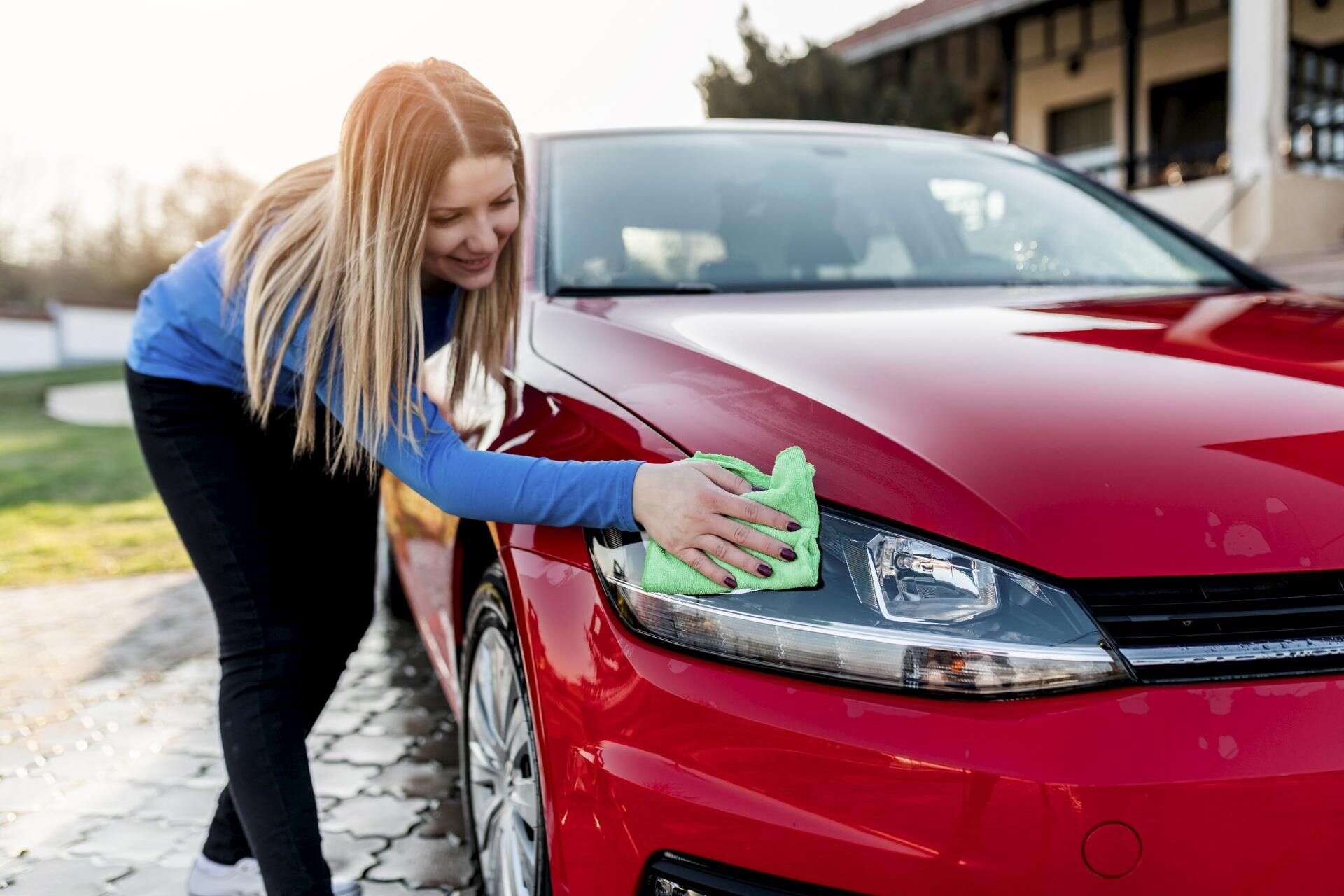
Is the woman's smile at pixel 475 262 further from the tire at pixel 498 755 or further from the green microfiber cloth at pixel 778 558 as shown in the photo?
the green microfiber cloth at pixel 778 558

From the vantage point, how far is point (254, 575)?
78.7 inches

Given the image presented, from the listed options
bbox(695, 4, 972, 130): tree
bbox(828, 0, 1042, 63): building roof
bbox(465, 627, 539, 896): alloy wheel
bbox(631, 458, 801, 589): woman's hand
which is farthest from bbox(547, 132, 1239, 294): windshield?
bbox(828, 0, 1042, 63): building roof

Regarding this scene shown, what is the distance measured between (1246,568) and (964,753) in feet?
1.24

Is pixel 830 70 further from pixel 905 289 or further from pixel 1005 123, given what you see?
pixel 905 289

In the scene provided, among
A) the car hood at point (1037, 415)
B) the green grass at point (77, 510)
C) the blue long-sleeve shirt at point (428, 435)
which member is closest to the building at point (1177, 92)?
the green grass at point (77, 510)

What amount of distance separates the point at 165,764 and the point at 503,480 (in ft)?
7.14

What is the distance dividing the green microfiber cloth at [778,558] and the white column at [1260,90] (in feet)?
40.4

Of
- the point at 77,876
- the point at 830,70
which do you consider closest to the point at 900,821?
the point at 77,876

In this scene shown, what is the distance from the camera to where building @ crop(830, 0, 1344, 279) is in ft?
40.0

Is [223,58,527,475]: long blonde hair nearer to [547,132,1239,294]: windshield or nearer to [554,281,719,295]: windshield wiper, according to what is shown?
[554,281,719,295]: windshield wiper

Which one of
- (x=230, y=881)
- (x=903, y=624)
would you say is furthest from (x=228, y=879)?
(x=903, y=624)

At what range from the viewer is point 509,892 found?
6.42 ft

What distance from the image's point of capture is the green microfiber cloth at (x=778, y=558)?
4.57 ft

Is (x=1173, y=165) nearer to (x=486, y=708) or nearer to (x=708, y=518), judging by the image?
(x=486, y=708)
